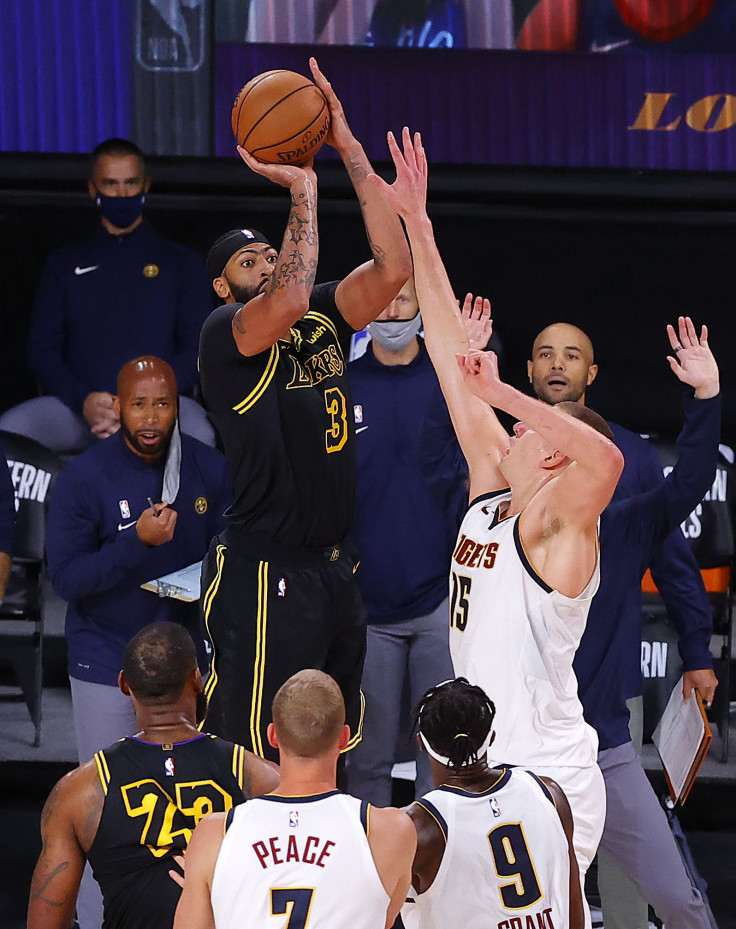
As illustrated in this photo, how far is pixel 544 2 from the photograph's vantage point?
22.9ft

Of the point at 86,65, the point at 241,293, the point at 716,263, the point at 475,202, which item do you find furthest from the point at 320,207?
the point at 241,293

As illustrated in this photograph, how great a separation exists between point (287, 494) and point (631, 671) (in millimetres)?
1391

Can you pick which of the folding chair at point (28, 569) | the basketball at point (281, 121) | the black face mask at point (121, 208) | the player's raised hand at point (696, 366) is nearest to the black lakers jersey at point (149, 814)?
the basketball at point (281, 121)

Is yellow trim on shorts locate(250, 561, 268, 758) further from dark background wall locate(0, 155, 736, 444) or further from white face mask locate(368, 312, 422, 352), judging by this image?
dark background wall locate(0, 155, 736, 444)

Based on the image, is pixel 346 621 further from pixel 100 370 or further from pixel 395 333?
pixel 100 370

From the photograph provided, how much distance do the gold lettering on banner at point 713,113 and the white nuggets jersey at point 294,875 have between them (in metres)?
5.08

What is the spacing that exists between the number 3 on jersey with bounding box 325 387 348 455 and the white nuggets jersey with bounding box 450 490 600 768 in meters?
0.55

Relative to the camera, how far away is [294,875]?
9.44 ft

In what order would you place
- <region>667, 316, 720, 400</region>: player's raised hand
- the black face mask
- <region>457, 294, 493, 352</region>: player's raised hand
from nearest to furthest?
1. <region>457, 294, 493, 352</region>: player's raised hand
2. <region>667, 316, 720, 400</region>: player's raised hand
3. the black face mask

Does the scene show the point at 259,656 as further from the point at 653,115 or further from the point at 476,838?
the point at 653,115

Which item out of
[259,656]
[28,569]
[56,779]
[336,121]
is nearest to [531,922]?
[259,656]

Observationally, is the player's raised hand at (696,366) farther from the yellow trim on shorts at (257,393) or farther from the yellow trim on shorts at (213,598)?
the yellow trim on shorts at (213,598)

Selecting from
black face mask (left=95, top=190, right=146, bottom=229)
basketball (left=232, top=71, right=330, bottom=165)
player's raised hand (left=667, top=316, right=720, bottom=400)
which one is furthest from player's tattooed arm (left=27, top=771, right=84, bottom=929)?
black face mask (left=95, top=190, right=146, bottom=229)

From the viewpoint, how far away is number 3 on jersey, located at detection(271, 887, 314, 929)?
2861mm
